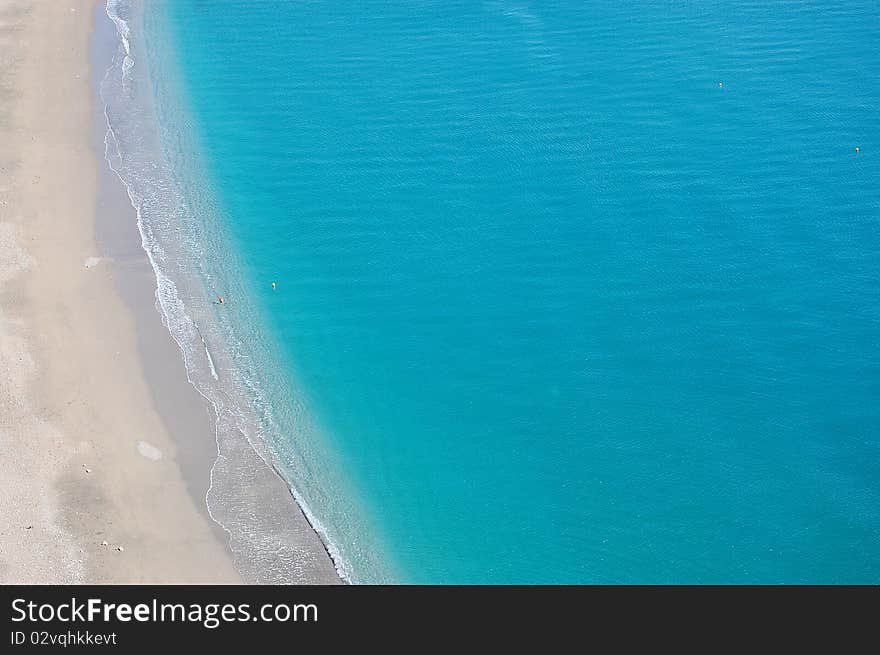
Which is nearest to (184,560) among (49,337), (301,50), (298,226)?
(49,337)

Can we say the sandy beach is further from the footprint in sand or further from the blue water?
the blue water

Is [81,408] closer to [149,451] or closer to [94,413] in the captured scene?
[94,413]

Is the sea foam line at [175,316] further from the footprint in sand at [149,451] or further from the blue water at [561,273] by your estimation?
the footprint in sand at [149,451]

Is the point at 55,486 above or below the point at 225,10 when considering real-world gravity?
below

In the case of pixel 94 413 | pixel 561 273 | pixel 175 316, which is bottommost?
pixel 94 413

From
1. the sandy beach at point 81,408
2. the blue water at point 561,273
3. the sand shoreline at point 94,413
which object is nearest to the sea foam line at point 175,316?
the sand shoreline at point 94,413

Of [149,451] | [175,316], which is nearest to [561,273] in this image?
[175,316]
